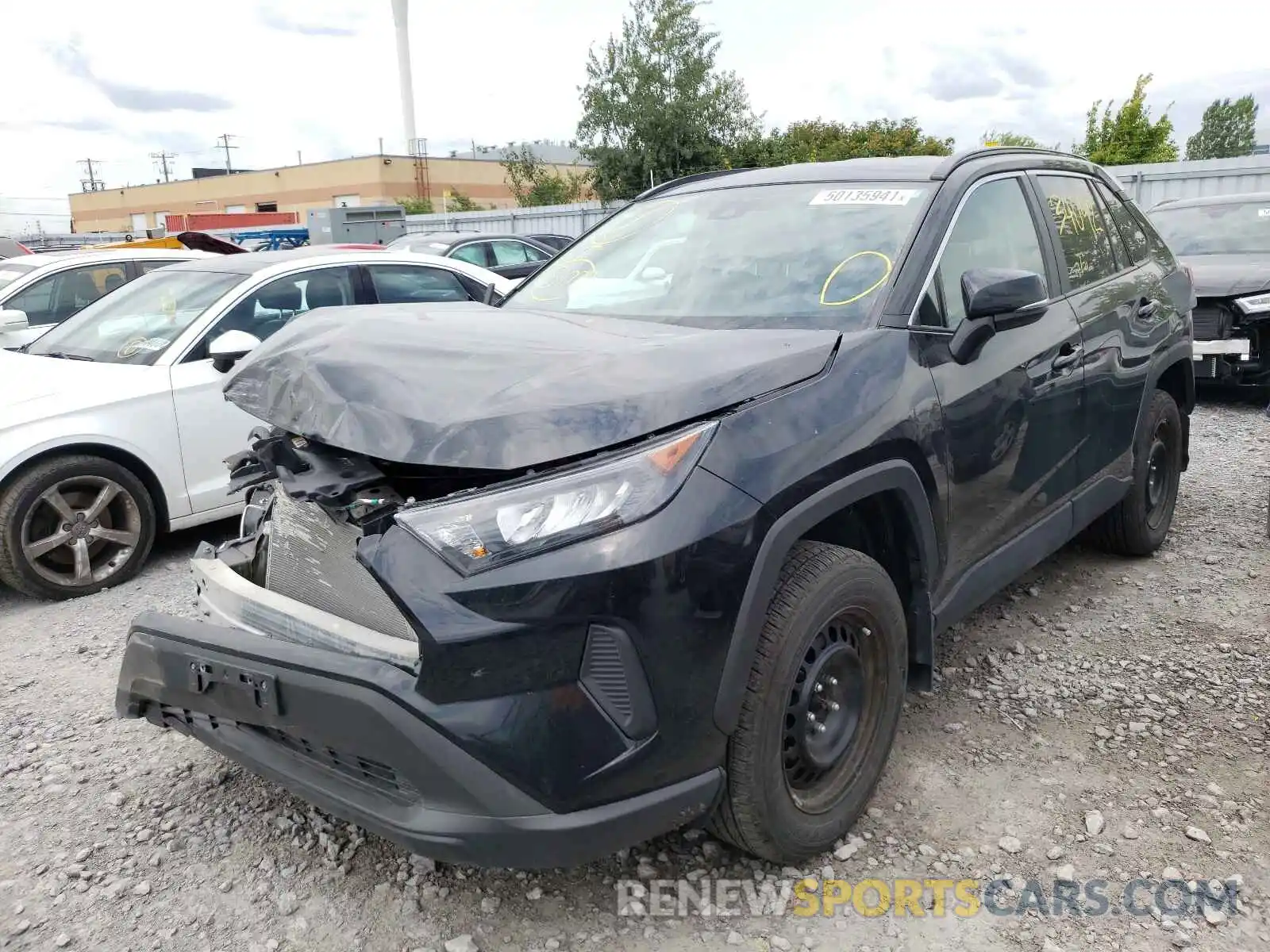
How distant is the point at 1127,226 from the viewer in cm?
448

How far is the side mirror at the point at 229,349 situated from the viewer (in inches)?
155

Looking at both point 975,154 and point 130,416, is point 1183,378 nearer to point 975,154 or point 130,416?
point 975,154

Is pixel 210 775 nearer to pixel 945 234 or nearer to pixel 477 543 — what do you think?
pixel 477 543

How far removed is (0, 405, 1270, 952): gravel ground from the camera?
241 cm

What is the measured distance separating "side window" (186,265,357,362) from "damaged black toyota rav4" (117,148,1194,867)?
8.17 ft

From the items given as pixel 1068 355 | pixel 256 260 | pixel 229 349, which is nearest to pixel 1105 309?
pixel 1068 355

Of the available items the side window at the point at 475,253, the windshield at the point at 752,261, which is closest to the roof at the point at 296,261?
the windshield at the point at 752,261

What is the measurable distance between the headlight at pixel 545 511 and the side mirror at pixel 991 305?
122 cm

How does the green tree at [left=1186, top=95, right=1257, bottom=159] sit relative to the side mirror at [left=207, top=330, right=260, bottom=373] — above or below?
above

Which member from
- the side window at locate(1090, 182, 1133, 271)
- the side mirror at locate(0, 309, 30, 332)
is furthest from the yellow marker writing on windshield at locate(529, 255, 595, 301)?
the side mirror at locate(0, 309, 30, 332)

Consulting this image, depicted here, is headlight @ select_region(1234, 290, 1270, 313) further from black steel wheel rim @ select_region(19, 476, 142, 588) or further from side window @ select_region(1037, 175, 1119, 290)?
black steel wheel rim @ select_region(19, 476, 142, 588)

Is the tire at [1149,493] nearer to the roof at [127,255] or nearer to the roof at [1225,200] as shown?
the roof at [1225,200]

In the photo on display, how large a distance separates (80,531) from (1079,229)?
483 centimetres

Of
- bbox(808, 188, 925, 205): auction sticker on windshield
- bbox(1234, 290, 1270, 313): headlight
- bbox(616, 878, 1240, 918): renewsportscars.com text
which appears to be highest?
bbox(808, 188, 925, 205): auction sticker on windshield
